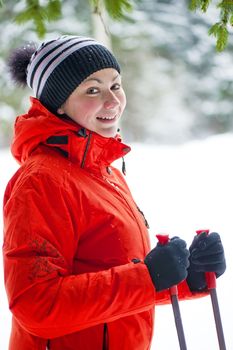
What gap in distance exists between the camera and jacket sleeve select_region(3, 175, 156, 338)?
3.76 ft

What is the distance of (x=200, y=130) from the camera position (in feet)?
10.3

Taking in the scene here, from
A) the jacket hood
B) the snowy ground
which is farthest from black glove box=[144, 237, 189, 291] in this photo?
the snowy ground

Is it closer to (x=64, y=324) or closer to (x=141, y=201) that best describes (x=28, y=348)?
(x=64, y=324)

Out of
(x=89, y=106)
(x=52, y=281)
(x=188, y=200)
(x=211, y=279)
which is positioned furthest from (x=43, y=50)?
(x=188, y=200)

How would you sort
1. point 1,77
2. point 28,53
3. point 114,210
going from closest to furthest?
point 114,210, point 28,53, point 1,77

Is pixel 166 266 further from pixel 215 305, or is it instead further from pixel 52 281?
pixel 215 305

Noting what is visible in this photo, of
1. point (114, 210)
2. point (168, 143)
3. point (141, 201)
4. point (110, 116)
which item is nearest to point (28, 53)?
point (110, 116)

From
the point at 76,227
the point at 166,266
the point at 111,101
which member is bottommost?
the point at 166,266

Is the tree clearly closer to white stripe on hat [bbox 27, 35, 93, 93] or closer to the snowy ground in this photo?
white stripe on hat [bbox 27, 35, 93, 93]

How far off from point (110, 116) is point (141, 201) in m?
1.37

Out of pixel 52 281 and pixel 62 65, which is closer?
pixel 52 281

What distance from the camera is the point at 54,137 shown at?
1391 mm

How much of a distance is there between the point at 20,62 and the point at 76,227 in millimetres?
706

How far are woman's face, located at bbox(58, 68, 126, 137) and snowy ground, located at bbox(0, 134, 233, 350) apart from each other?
125cm
